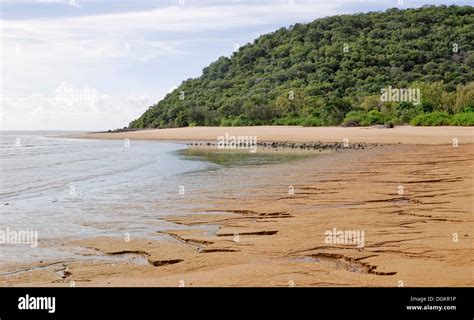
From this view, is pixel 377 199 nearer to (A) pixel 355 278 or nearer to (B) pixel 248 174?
(A) pixel 355 278

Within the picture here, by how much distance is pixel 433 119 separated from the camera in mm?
40062

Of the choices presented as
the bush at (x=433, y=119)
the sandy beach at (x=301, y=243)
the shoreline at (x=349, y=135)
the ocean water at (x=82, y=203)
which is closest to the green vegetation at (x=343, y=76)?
the bush at (x=433, y=119)

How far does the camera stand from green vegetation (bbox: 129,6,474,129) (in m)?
12.7

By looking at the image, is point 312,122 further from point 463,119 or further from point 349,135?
point 463,119

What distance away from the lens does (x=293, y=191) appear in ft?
37.0

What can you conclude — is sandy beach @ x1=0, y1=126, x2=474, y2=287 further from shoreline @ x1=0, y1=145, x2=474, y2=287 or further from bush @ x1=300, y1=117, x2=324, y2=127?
bush @ x1=300, y1=117, x2=324, y2=127

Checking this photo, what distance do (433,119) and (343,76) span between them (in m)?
6.76

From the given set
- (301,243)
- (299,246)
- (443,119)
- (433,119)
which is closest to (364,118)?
(433,119)

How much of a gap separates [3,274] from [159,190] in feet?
23.2

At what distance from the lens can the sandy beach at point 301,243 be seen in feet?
16.1

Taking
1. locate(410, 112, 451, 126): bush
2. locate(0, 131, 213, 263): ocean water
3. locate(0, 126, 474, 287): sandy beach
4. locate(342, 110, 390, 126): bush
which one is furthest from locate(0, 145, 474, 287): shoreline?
locate(342, 110, 390, 126): bush

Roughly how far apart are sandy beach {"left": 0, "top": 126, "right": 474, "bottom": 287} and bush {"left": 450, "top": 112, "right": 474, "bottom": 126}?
26668 millimetres

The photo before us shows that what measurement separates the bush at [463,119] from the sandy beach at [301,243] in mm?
26668
